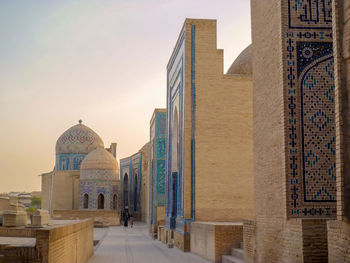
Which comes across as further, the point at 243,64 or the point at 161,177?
the point at 161,177

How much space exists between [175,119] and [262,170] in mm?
9214

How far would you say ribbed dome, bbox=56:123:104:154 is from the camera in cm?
3853

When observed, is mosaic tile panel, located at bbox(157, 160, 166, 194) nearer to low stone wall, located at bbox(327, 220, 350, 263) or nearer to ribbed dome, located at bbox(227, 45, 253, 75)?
ribbed dome, located at bbox(227, 45, 253, 75)

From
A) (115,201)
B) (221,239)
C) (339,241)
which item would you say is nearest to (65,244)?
(339,241)

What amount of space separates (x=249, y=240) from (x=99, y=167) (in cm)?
2573

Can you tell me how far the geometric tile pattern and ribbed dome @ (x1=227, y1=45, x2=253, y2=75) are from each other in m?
8.10

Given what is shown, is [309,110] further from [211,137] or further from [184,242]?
[184,242]

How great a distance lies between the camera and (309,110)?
22.1 feet

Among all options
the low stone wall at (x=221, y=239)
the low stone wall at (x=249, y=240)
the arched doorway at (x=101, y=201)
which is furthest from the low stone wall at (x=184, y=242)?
the arched doorway at (x=101, y=201)

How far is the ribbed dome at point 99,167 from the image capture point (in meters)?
32.9

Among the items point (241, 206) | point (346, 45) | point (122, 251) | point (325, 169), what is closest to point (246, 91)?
point (241, 206)

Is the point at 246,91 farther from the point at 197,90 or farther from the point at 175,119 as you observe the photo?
the point at 175,119

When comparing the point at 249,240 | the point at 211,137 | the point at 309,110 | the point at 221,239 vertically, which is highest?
the point at 211,137

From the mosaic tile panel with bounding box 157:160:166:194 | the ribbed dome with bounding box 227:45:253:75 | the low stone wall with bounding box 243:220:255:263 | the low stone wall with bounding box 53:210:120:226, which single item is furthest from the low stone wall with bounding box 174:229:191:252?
the low stone wall with bounding box 53:210:120:226
